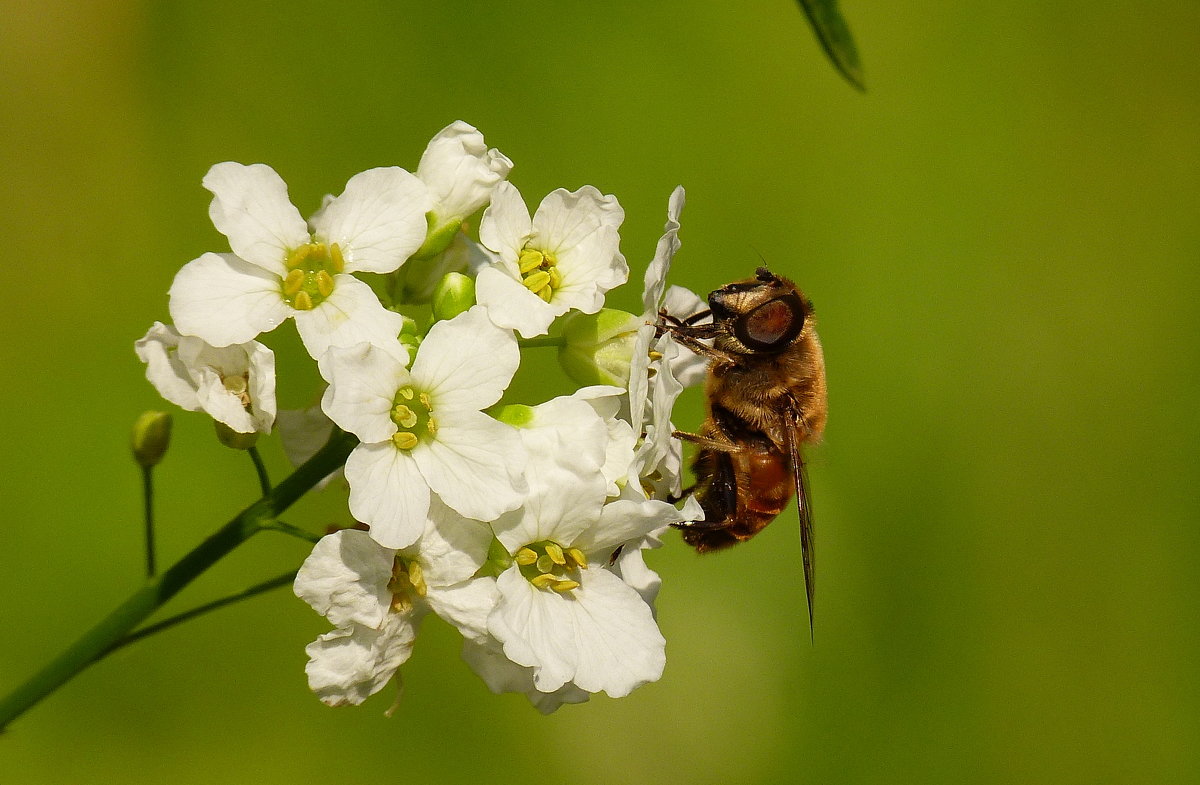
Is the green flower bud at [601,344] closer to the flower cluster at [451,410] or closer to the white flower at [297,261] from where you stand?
the flower cluster at [451,410]

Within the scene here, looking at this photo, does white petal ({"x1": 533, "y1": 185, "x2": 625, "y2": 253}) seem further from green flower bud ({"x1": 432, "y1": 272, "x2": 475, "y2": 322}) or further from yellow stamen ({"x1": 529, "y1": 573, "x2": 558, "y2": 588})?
yellow stamen ({"x1": 529, "y1": 573, "x2": 558, "y2": 588})

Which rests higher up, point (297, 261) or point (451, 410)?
point (297, 261)

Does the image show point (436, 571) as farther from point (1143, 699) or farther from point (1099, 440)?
point (1099, 440)

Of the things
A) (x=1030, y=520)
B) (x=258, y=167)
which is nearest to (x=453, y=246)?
(x=258, y=167)

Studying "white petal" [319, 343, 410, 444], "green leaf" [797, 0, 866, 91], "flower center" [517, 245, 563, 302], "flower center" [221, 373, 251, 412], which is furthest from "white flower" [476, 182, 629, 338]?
"green leaf" [797, 0, 866, 91]

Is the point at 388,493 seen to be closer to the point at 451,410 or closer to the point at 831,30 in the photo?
the point at 451,410

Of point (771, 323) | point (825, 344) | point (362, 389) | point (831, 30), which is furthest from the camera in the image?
point (825, 344)

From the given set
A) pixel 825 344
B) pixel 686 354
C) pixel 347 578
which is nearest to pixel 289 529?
pixel 347 578

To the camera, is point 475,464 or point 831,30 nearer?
point 831,30
